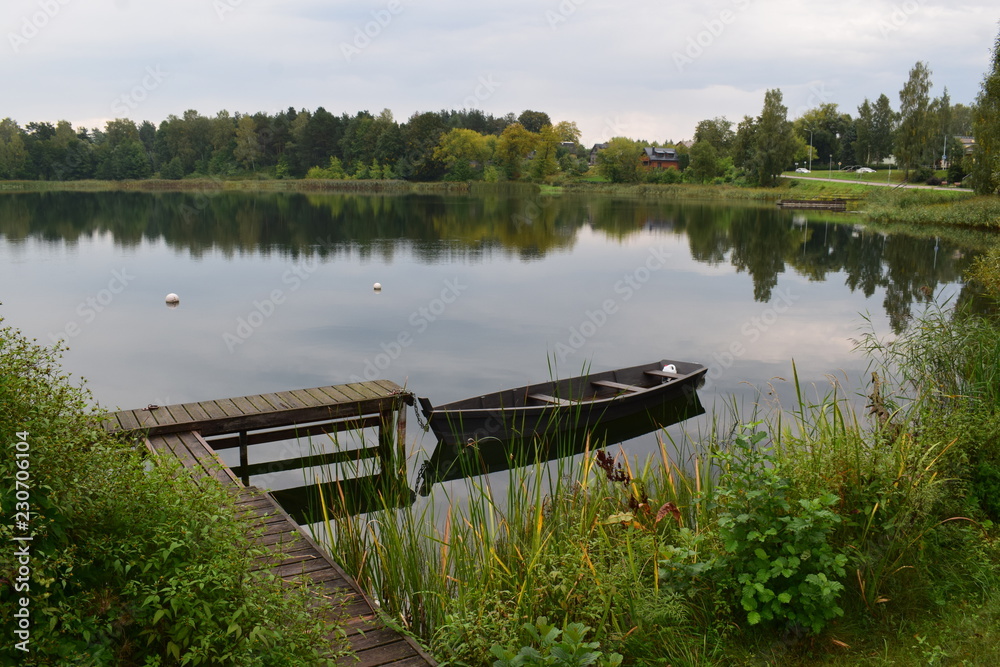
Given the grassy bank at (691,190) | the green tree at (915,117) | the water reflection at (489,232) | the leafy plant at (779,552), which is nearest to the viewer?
the leafy plant at (779,552)

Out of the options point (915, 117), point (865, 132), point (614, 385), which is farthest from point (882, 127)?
point (614, 385)

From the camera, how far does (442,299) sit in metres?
21.5

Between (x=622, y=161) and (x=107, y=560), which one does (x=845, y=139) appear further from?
(x=107, y=560)

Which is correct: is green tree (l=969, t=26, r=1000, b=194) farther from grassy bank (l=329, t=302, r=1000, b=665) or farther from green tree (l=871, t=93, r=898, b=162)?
green tree (l=871, t=93, r=898, b=162)

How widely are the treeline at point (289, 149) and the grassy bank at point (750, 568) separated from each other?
84.0 meters

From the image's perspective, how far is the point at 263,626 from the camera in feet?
10.6

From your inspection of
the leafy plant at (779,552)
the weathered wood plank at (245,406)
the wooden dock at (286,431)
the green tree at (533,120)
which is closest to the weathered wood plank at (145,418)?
the wooden dock at (286,431)

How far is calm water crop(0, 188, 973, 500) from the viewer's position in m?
14.1

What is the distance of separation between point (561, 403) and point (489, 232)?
30.6 m

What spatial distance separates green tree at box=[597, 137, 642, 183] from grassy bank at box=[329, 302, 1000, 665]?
81.4 m

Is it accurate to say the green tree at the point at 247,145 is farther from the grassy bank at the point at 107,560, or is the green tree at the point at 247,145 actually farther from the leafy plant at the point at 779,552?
the leafy plant at the point at 779,552

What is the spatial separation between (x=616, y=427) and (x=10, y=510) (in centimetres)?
916

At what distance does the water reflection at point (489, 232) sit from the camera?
92.2 feet

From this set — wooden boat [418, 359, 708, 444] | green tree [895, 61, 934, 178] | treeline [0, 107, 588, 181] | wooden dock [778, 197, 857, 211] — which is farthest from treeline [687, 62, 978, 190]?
wooden boat [418, 359, 708, 444]
